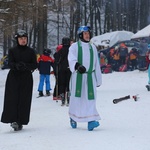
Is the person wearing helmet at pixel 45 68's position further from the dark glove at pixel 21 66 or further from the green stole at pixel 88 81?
the green stole at pixel 88 81

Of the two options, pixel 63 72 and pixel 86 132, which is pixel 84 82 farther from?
pixel 63 72

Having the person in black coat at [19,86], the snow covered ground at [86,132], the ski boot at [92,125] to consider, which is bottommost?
the snow covered ground at [86,132]

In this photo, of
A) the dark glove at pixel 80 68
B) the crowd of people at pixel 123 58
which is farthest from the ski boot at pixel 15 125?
the crowd of people at pixel 123 58

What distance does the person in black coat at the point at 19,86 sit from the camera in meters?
6.86

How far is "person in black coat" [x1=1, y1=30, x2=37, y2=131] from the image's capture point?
686 cm

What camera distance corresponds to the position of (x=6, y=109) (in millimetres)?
6883

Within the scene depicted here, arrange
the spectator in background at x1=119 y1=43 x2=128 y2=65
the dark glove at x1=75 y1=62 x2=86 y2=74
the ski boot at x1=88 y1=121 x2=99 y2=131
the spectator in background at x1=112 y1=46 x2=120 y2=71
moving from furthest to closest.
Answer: the spectator in background at x1=112 y1=46 x2=120 y2=71
the spectator in background at x1=119 y1=43 x2=128 y2=65
the ski boot at x1=88 y1=121 x2=99 y2=131
the dark glove at x1=75 y1=62 x2=86 y2=74

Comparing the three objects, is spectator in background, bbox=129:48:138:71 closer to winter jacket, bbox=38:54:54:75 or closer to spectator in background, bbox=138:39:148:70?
spectator in background, bbox=138:39:148:70

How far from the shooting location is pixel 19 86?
273 inches

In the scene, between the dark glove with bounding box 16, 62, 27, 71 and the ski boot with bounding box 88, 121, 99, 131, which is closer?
the ski boot with bounding box 88, 121, 99, 131

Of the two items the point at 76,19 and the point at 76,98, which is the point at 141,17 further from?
the point at 76,98

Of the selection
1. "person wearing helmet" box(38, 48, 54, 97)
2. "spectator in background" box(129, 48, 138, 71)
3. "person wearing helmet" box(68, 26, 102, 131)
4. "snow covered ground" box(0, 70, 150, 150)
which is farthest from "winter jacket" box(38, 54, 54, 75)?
"spectator in background" box(129, 48, 138, 71)

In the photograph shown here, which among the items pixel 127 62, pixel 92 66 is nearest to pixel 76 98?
pixel 92 66

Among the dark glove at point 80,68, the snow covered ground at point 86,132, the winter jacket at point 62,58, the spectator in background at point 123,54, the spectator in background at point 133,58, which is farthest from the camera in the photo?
the spectator in background at point 123,54
